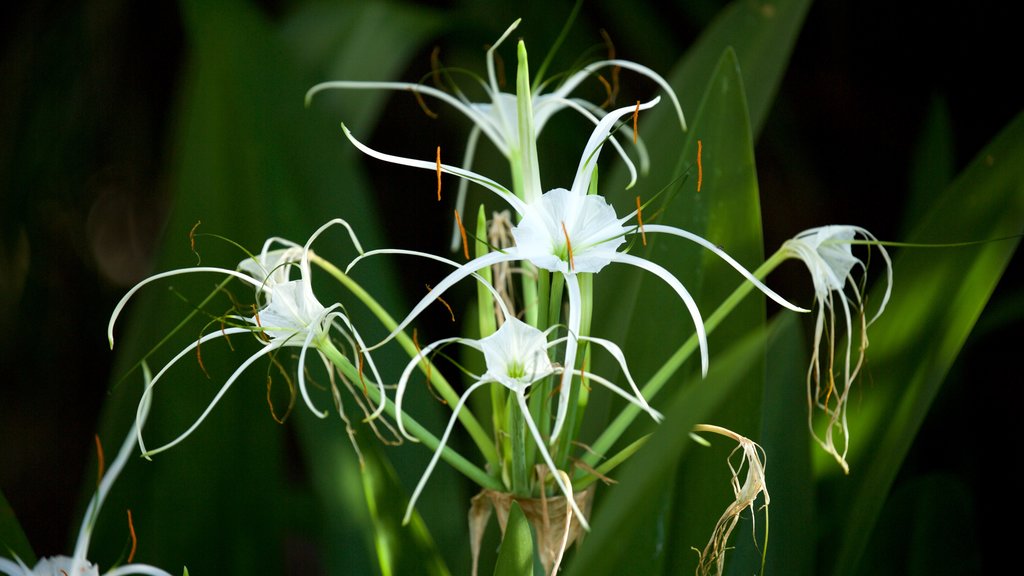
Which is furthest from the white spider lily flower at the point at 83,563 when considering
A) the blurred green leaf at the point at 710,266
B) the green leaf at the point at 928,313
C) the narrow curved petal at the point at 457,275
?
the green leaf at the point at 928,313

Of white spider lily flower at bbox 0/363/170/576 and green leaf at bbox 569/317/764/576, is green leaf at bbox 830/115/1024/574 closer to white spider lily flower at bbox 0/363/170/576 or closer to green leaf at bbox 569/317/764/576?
green leaf at bbox 569/317/764/576

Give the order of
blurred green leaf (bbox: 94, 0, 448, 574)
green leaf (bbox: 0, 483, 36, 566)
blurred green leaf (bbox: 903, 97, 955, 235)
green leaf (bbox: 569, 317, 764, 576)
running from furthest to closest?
blurred green leaf (bbox: 903, 97, 955, 235)
blurred green leaf (bbox: 94, 0, 448, 574)
green leaf (bbox: 0, 483, 36, 566)
green leaf (bbox: 569, 317, 764, 576)

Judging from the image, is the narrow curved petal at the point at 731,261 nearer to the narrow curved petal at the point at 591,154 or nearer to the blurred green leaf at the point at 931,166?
the narrow curved petal at the point at 591,154

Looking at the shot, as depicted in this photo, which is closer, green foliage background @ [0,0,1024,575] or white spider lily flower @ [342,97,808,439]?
white spider lily flower @ [342,97,808,439]

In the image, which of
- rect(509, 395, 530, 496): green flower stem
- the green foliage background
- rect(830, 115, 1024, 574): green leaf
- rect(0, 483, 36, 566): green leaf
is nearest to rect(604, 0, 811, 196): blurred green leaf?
the green foliage background

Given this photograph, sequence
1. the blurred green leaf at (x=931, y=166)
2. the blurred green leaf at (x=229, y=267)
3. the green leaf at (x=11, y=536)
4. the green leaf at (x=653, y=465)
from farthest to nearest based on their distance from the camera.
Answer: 1. the blurred green leaf at (x=931, y=166)
2. the blurred green leaf at (x=229, y=267)
3. the green leaf at (x=11, y=536)
4. the green leaf at (x=653, y=465)

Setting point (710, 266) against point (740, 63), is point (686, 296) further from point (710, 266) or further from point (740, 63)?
point (740, 63)

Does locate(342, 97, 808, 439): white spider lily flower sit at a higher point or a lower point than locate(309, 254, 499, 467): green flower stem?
higher
